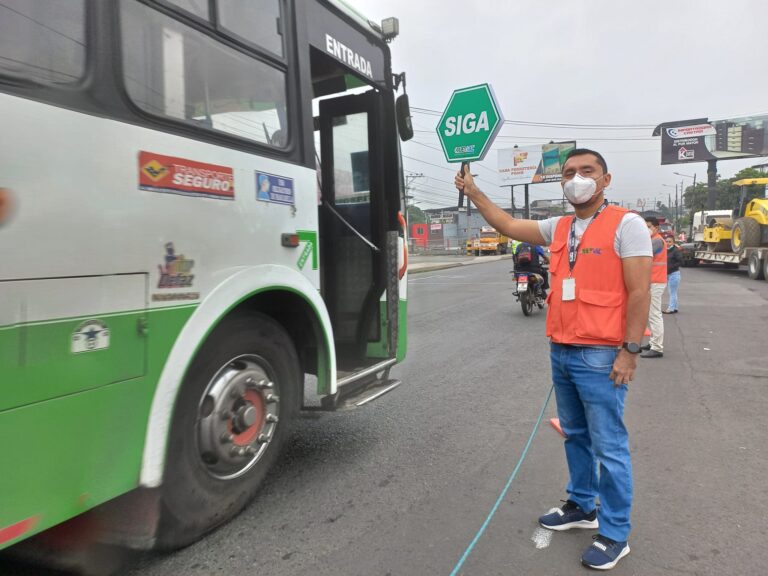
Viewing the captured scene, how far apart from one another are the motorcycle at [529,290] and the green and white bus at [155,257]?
7410mm

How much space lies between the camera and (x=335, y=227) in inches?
182

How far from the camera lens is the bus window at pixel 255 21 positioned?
269 centimetres

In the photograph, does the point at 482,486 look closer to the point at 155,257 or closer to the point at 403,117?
the point at 155,257

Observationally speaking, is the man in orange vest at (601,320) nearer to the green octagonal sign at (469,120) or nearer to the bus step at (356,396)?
the bus step at (356,396)

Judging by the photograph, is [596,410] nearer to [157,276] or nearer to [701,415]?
[157,276]

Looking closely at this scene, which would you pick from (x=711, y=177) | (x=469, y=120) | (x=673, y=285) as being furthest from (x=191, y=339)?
(x=711, y=177)

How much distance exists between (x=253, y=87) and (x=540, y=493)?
2894 mm

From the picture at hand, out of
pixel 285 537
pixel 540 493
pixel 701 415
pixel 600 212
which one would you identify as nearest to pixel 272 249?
pixel 285 537

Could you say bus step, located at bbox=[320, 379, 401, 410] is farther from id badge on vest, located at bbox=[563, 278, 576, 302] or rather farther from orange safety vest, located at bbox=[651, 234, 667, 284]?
orange safety vest, located at bbox=[651, 234, 667, 284]

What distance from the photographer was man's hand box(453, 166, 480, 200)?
10.4 ft

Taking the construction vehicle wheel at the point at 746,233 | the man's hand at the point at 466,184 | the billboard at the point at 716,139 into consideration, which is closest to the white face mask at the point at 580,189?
the man's hand at the point at 466,184

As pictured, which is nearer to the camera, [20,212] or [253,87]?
[20,212]

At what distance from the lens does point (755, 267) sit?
17594 mm

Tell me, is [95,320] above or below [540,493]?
above
